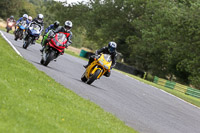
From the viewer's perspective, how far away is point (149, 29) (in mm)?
53312

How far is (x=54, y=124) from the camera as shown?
572 cm

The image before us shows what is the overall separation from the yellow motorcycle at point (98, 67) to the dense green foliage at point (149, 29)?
79.1 feet

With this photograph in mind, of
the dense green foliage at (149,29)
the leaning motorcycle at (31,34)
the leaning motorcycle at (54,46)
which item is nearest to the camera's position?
the leaning motorcycle at (54,46)

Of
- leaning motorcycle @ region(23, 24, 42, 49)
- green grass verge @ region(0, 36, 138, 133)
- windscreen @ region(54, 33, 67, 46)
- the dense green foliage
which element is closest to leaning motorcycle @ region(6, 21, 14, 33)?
the dense green foliage

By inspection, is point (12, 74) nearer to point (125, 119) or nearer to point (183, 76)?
point (125, 119)

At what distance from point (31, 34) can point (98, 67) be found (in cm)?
827

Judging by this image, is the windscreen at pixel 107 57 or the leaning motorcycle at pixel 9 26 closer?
the windscreen at pixel 107 57

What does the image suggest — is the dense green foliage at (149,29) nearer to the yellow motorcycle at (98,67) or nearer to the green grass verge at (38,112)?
the yellow motorcycle at (98,67)

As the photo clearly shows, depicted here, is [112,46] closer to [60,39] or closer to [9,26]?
[60,39]

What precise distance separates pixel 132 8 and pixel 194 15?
2209 cm

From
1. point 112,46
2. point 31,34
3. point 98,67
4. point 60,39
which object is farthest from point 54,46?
point 31,34

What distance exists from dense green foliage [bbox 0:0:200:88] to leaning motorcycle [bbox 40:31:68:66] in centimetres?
2367

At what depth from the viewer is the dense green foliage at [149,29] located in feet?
132

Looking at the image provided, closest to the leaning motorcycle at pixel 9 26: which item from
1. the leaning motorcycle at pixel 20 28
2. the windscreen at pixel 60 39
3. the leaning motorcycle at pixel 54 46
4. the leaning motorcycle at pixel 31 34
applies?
the leaning motorcycle at pixel 20 28
